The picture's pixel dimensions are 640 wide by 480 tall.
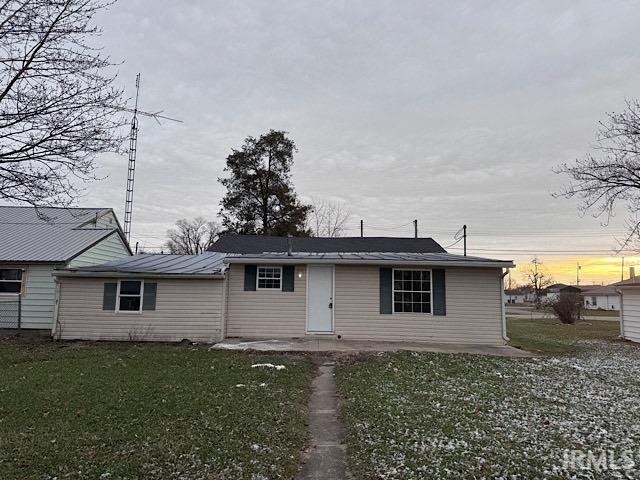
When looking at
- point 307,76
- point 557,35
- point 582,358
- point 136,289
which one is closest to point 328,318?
point 136,289

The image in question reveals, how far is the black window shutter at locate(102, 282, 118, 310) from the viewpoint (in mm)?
12117

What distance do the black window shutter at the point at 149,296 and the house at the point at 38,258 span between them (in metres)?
3.54

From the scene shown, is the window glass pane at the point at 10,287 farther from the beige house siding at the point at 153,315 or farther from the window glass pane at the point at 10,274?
the beige house siding at the point at 153,315

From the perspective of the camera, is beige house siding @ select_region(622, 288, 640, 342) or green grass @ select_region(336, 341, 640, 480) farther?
beige house siding @ select_region(622, 288, 640, 342)

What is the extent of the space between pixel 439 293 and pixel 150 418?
9.15 meters

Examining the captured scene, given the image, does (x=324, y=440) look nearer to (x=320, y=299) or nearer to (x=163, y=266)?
(x=320, y=299)

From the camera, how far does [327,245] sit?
22672 mm

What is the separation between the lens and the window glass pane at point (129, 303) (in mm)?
12164

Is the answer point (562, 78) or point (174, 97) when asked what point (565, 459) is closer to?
point (562, 78)

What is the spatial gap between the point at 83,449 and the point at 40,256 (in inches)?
508

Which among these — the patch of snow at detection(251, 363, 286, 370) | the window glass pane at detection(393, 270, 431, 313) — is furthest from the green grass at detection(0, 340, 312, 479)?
the window glass pane at detection(393, 270, 431, 313)

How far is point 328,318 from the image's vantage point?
12438 mm

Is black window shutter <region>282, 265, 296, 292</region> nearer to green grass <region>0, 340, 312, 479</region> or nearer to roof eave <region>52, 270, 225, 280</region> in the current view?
roof eave <region>52, 270, 225, 280</region>
